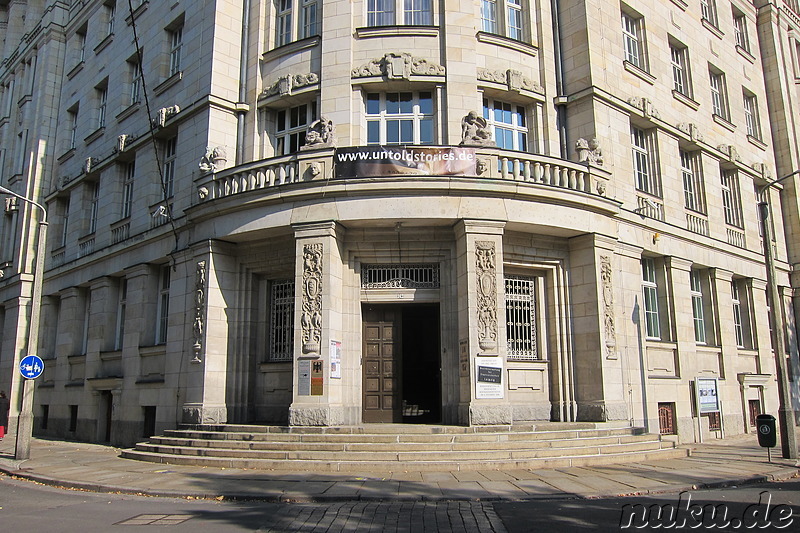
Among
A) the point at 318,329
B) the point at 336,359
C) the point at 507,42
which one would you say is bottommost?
the point at 336,359

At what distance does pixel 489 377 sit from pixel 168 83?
15010 millimetres

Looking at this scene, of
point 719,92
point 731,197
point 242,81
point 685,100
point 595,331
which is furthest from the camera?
point 719,92

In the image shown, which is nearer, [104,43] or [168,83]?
[168,83]

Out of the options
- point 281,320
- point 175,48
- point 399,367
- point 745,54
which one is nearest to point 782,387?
point 399,367

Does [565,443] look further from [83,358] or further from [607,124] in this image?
[83,358]

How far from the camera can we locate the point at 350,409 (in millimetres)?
15492

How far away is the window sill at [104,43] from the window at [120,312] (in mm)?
10553

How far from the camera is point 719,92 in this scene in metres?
26.0

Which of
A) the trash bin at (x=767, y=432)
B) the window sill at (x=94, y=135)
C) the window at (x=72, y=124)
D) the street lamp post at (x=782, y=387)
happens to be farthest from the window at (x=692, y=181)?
the window at (x=72, y=124)

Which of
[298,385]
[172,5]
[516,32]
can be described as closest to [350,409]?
[298,385]

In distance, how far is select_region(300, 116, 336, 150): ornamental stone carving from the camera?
1586 cm

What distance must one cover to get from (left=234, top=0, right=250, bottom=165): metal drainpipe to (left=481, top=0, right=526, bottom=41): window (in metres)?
7.41

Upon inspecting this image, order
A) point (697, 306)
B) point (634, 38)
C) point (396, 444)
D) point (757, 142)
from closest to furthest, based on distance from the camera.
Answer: point (396, 444)
point (634, 38)
point (697, 306)
point (757, 142)

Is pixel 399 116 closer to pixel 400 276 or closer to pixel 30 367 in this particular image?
pixel 400 276
